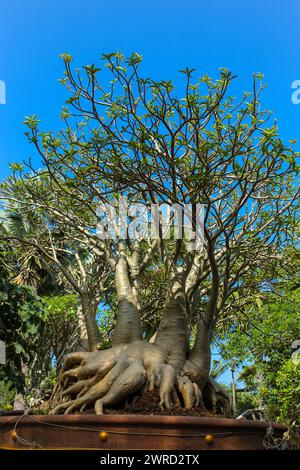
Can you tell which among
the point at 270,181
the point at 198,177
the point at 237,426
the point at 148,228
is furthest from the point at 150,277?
the point at 237,426

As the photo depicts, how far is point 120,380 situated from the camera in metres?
6.54

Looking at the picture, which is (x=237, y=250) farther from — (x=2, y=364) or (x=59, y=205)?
(x=2, y=364)

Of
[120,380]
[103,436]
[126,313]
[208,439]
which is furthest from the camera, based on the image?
[126,313]

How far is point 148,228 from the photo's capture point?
952 centimetres

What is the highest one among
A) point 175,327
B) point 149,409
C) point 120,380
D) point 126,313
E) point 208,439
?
point 126,313

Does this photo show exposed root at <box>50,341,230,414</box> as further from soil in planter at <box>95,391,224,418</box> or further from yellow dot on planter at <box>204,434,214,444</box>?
yellow dot on planter at <box>204,434,214,444</box>

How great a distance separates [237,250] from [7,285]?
4232mm

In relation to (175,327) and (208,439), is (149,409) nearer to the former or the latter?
(208,439)

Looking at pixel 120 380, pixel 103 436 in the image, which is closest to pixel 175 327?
pixel 120 380

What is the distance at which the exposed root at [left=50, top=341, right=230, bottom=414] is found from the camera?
6523 mm

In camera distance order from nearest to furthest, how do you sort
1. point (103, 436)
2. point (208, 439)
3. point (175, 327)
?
point (103, 436)
point (208, 439)
point (175, 327)

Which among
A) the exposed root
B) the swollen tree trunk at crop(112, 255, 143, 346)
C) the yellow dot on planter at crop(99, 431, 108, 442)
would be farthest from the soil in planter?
the swollen tree trunk at crop(112, 255, 143, 346)

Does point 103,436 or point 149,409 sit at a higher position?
point 149,409

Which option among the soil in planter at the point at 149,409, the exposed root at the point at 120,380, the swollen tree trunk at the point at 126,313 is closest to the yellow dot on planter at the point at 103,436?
the exposed root at the point at 120,380
